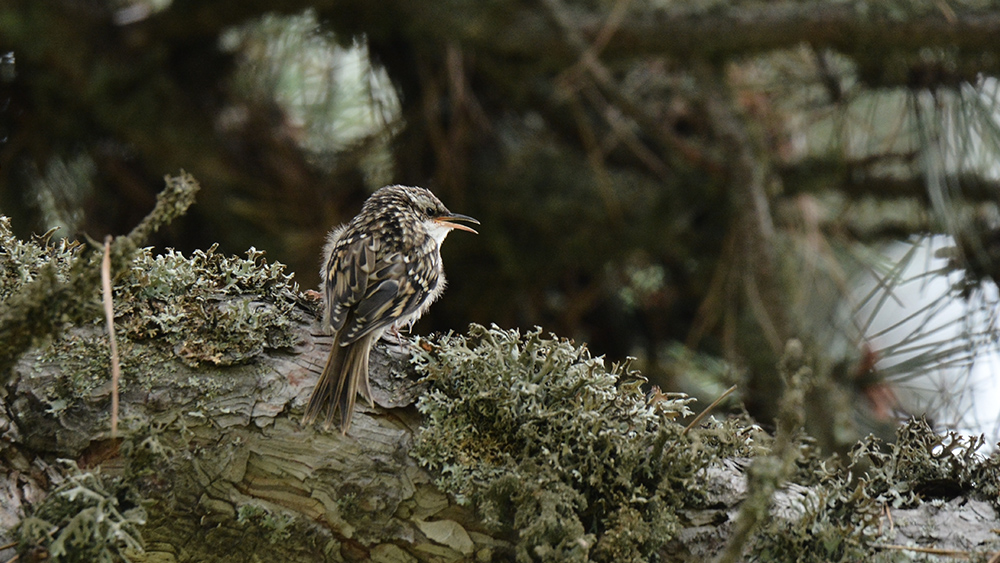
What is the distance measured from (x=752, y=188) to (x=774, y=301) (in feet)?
1.73

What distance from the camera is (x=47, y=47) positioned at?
394 centimetres

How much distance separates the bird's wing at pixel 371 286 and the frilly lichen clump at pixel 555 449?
284mm

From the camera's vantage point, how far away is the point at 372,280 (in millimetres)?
2678

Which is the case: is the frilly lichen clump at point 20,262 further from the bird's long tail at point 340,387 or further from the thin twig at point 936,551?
the thin twig at point 936,551

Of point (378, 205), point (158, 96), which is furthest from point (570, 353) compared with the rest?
point (158, 96)

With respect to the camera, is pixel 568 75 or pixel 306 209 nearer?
pixel 568 75

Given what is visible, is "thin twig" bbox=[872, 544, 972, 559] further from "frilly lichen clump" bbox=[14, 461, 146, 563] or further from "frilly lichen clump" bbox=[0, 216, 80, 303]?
"frilly lichen clump" bbox=[0, 216, 80, 303]

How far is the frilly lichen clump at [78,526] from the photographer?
1.61 m

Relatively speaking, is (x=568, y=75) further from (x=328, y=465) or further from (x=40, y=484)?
(x=40, y=484)

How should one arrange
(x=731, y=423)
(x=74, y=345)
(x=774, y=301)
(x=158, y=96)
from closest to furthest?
(x=74, y=345)
(x=731, y=423)
(x=774, y=301)
(x=158, y=96)

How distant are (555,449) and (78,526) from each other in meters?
1.00

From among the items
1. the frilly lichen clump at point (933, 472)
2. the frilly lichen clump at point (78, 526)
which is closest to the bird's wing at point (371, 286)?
the frilly lichen clump at point (78, 526)

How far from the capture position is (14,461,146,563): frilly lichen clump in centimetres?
161

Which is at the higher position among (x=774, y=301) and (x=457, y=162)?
(x=457, y=162)
